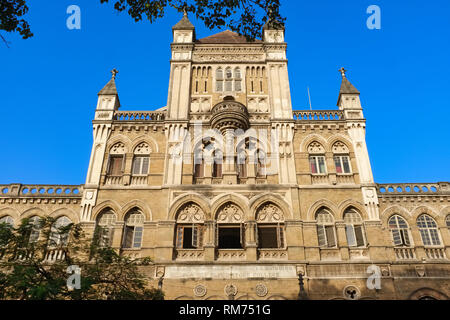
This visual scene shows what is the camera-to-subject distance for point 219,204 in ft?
67.9

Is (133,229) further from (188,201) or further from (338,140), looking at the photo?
(338,140)

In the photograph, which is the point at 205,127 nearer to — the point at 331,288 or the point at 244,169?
the point at 244,169

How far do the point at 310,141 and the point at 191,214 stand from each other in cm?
932

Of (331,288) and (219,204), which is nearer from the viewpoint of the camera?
(331,288)

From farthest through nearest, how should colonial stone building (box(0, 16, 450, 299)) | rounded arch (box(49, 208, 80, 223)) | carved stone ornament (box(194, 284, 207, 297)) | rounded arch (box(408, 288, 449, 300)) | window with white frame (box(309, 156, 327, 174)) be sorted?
window with white frame (box(309, 156, 327, 174)) → rounded arch (box(49, 208, 80, 223)) → colonial stone building (box(0, 16, 450, 299)) → rounded arch (box(408, 288, 449, 300)) → carved stone ornament (box(194, 284, 207, 297))

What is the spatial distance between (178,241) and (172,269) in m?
1.69

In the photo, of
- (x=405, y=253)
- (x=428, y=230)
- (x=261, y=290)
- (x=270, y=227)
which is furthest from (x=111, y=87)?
(x=428, y=230)

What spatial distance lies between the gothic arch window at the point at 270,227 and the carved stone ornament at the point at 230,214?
1122 mm

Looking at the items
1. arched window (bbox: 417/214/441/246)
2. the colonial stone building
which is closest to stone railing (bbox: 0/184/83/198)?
the colonial stone building

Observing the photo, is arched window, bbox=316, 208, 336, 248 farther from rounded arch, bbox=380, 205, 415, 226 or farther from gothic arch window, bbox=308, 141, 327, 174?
rounded arch, bbox=380, 205, 415, 226

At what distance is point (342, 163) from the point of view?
74.5 feet

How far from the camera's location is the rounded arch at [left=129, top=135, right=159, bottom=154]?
22.9 metres

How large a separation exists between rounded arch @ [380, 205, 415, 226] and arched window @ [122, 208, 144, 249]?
14400 mm
